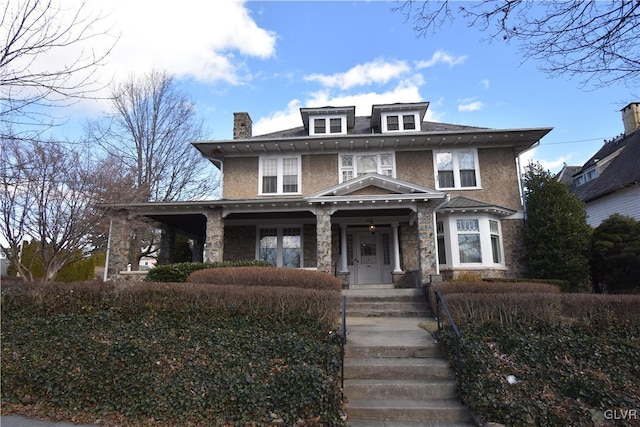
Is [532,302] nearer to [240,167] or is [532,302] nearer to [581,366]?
[581,366]

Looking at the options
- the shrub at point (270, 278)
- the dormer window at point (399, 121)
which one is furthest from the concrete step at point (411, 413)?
the dormer window at point (399, 121)

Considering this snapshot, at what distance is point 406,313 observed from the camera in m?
9.60

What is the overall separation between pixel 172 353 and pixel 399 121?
43.3 feet

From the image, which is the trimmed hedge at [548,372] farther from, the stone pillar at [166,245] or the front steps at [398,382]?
the stone pillar at [166,245]

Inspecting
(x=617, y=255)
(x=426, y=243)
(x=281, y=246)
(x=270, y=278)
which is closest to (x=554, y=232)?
(x=617, y=255)

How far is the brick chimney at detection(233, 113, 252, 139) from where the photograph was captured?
1629 centimetres

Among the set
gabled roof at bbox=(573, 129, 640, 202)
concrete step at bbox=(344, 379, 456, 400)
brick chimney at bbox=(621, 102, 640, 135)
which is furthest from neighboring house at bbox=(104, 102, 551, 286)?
brick chimney at bbox=(621, 102, 640, 135)

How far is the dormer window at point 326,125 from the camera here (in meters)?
15.9

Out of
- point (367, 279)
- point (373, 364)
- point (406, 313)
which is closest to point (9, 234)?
point (373, 364)

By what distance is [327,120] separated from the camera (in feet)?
52.3

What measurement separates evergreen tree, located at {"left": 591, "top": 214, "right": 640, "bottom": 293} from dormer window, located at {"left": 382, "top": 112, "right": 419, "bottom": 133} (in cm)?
772

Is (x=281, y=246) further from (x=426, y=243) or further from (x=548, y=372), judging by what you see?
(x=548, y=372)

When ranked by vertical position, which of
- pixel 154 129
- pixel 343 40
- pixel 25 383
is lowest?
pixel 25 383

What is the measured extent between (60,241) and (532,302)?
8756 mm
